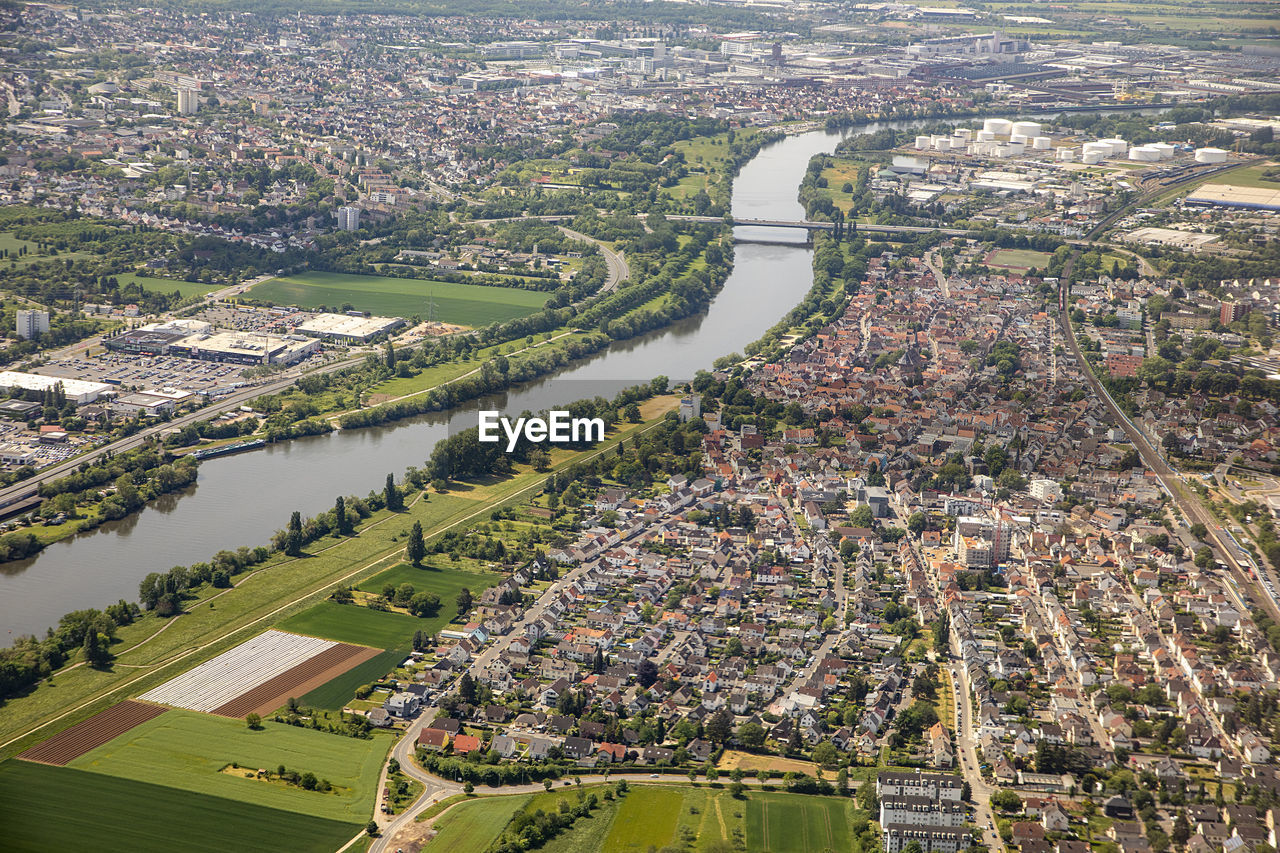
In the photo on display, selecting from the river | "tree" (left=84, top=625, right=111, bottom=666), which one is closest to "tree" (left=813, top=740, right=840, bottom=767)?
"tree" (left=84, top=625, right=111, bottom=666)

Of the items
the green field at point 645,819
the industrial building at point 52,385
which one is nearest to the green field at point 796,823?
the green field at point 645,819

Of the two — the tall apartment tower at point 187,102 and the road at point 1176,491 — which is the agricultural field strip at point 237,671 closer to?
the road at point 1176,491

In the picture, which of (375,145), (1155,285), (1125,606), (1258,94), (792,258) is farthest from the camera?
(1258,94)

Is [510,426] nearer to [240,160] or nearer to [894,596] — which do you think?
[894,596]

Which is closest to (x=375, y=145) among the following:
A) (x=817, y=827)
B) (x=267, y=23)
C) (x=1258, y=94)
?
(x=267, y=23)

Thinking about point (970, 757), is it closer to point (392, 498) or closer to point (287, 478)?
point (392, 498)

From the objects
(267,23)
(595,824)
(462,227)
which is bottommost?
(595,824)
